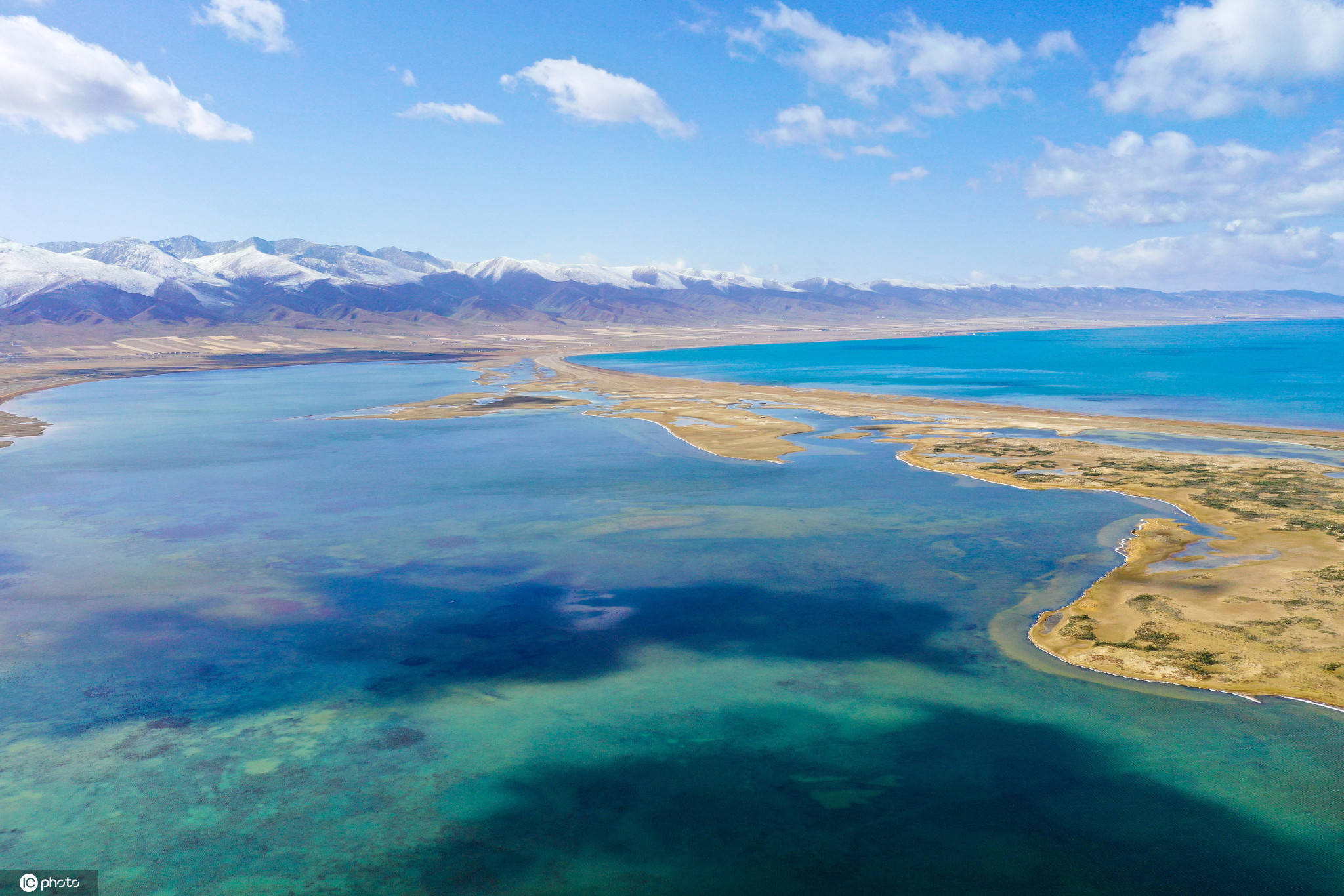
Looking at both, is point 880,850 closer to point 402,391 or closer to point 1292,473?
point 1292,473

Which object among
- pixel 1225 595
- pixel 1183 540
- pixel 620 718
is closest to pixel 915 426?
pixel 1183 540

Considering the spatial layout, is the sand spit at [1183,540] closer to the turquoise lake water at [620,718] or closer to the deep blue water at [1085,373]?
the turquoise lake water at [620,718]

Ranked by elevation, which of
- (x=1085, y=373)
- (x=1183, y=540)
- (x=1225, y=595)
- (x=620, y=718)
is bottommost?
(x=620, y=718)

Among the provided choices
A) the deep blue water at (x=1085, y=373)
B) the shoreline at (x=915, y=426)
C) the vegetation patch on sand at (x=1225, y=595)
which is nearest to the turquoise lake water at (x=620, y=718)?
the shoreline at (x=915, y=426)

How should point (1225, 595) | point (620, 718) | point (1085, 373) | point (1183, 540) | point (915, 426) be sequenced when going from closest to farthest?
1. point (620, 718)
2. point (1225, 595)
3. point (1183, 540)
4. point (915, 426)
5. point (1085, 373)

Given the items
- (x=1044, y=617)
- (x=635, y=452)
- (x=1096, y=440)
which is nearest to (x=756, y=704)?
(x=1044, y=617)

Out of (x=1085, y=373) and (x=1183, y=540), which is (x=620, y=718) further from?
(x=1085, y=373)

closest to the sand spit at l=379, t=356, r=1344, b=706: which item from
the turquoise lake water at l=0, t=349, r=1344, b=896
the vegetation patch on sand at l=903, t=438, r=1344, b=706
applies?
the vegetation patch on sand at l=903, t=438, r=1344, b=706

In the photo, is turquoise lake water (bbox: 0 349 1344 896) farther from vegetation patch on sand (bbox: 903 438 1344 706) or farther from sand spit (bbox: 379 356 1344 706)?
sand spit (bbox: 379 356 1344 706)
